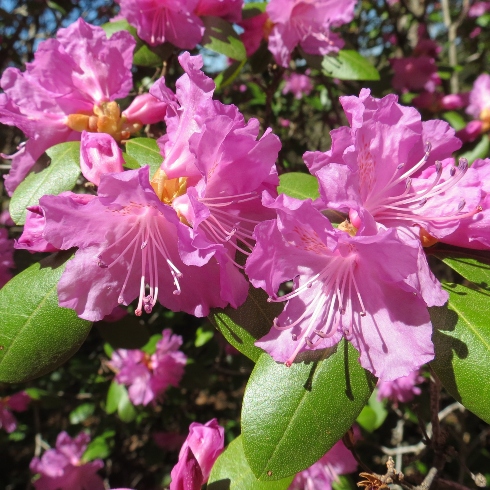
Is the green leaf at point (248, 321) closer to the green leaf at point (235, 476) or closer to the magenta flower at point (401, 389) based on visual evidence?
the green leaf at point (235, 476)

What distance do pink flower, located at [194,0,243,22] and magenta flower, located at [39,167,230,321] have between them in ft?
2.45

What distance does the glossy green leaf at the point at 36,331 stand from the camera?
88 cm

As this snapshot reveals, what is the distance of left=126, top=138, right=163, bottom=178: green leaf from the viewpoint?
0.98 metres

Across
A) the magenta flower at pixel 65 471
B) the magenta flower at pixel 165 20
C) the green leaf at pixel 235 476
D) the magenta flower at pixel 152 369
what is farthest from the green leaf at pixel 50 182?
the magenta flower at pixel 65 471

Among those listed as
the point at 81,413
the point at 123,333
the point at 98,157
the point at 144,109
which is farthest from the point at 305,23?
the point at 81,413

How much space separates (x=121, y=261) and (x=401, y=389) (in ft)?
5.43

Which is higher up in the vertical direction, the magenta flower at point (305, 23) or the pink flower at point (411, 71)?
the magenta flower at point (305, 23)

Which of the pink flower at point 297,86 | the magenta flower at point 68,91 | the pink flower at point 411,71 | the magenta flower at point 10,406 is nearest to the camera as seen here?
the magenta flower at point 68,91

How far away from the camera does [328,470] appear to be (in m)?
1.39

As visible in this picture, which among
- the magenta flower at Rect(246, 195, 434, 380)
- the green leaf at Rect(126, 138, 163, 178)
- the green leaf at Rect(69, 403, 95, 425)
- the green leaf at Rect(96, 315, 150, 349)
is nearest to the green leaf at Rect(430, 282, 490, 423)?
the magenta flower at Rect(246, 195, 434, 380)

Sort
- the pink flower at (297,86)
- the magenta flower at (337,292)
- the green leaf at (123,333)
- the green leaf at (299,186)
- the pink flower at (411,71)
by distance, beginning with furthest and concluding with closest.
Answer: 1. the pink flower at (297,86)
2. the pink flower at (411,71)
3. the green leaf at (123,333)
4. the green leaf at (299,186)
5. the magenta flower at (337,292)

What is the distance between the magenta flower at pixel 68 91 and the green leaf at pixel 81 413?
1.97 meters

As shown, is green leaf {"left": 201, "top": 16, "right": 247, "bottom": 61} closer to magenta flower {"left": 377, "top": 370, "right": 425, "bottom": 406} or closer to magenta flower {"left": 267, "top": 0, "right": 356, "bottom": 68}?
magenta flower {"left": 267, "top": 0, "right": 356, "bottom": 68}

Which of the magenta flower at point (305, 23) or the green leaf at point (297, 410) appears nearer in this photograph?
the green leaf at point (297, 410)
